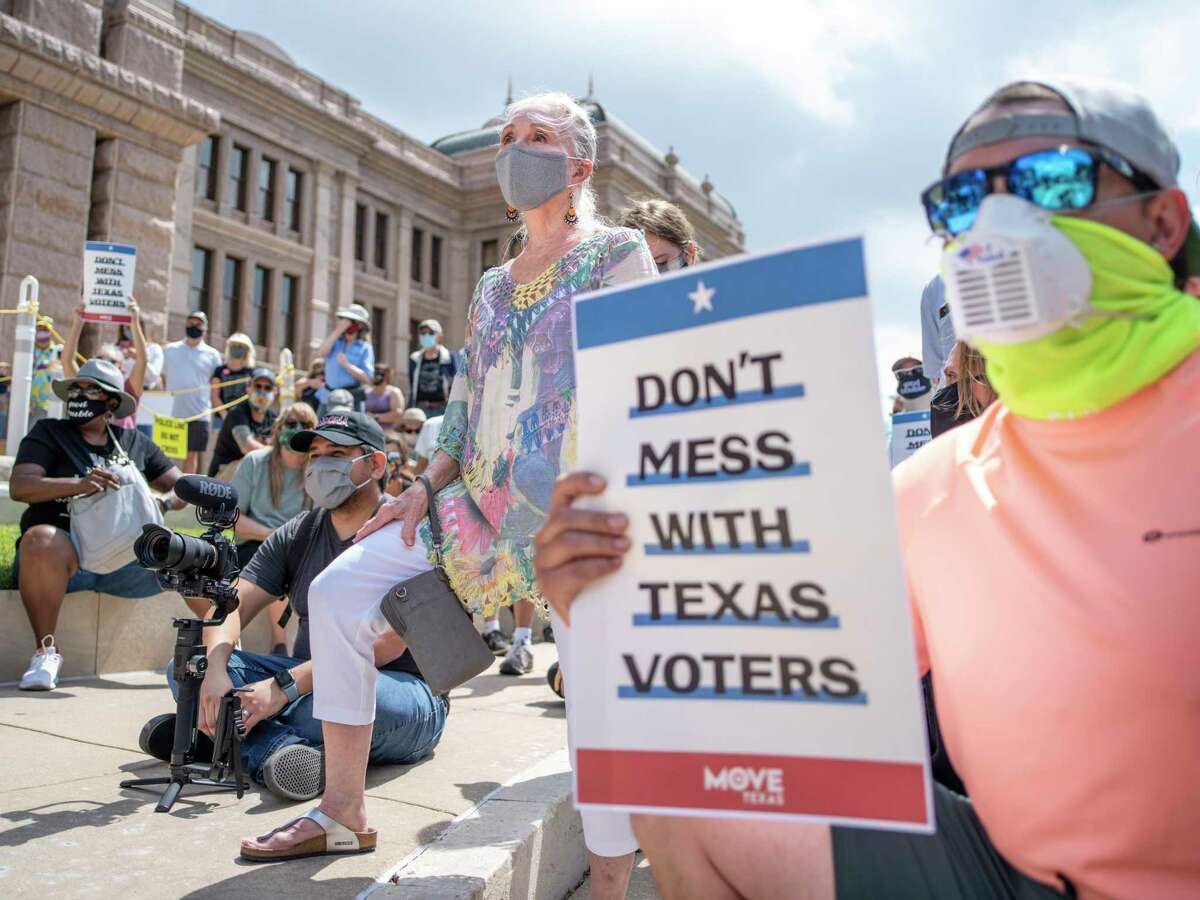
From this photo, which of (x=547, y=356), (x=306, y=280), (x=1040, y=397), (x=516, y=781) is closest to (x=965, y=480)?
(x=1040, y=397)

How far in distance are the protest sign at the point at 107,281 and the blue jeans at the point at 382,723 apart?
6561 millimetres

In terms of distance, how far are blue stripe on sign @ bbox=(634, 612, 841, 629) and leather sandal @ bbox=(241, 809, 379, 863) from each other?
1.61 metres

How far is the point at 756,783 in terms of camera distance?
4.52 feet

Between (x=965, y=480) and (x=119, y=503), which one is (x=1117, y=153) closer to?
(x=965, y=480)

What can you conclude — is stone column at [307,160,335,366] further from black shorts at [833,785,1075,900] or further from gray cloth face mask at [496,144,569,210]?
black shorts at [833,785,1075,900]

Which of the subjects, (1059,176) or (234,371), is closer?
(1059,176)

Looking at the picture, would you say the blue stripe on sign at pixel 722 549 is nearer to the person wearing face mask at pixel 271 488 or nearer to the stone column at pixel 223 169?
the person wearing face mask at pixel 271 488

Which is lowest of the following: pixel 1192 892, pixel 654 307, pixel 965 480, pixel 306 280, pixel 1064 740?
pixel 1192 892

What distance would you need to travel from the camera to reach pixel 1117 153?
1399 mm

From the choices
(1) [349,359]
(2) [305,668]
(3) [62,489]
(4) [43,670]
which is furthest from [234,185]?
(2) [305,668]

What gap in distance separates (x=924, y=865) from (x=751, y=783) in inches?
12.3

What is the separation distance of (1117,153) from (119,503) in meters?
5.45

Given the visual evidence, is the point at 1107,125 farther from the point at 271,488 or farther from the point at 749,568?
the point at 271,488

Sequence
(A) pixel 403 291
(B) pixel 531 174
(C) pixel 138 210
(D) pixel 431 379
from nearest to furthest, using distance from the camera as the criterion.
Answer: (B) pixel 531 174 → (D) pixel 431 379 → (C) pixel 138 210 → (A) pixel 403 291
